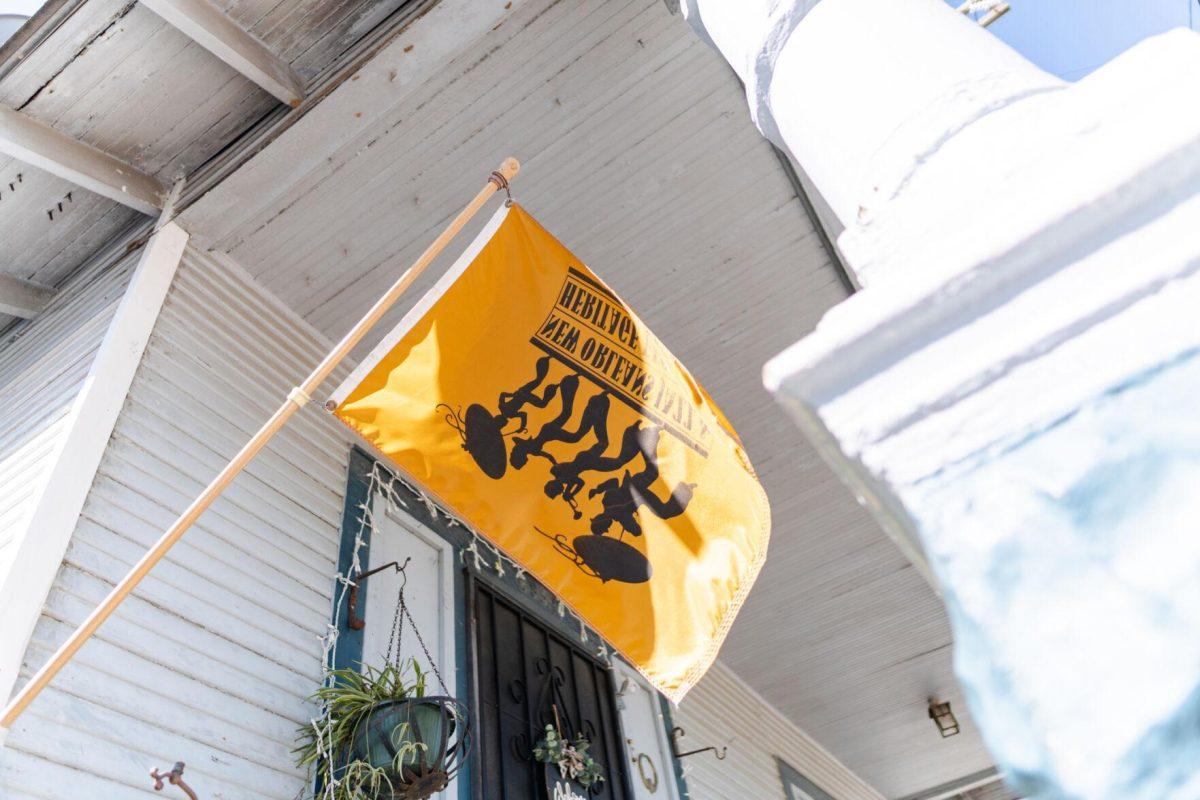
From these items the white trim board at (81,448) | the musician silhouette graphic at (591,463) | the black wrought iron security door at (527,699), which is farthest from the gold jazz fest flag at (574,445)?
the black wrought iron security door at (527,699)

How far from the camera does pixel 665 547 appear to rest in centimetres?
325

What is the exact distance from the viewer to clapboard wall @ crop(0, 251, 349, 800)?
2.99 m

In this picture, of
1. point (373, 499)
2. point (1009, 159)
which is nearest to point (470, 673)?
point (373, 499)

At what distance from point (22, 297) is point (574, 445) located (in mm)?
3371

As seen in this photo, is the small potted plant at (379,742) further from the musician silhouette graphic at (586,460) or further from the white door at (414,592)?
the musician silhouette graphic at (586,460)

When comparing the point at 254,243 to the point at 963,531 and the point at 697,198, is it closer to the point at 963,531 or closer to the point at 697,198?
the point at 697,198

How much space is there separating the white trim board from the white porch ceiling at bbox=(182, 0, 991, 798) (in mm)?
480

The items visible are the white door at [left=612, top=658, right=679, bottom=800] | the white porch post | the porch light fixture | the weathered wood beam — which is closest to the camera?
the white porch post

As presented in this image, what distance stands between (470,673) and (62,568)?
2.02 metres

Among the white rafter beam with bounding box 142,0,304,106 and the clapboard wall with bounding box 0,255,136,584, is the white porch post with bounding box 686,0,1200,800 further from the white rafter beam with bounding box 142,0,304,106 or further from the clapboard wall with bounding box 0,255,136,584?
the white rafter beam with bounding box 142,0,304,106

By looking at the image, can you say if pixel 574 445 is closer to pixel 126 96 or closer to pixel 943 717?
pixel 126 96

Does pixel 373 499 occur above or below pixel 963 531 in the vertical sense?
above

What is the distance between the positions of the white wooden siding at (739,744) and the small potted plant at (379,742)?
3.47 metres

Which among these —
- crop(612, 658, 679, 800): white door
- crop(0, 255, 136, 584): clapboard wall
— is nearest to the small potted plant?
crop(0, 255, 136, 584): clapboard wall
